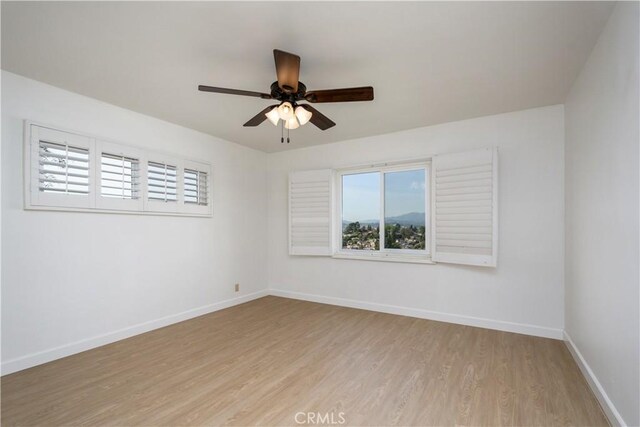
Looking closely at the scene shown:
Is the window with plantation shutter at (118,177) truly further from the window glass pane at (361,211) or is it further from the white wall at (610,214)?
the white wall at (610,214)

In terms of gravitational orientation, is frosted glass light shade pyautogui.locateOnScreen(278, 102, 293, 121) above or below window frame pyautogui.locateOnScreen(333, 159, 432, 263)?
above

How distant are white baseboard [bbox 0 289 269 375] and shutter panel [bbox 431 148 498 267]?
10.2 feet

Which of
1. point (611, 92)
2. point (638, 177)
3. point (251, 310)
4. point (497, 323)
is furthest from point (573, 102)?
point (251, 310)

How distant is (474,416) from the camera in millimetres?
1926

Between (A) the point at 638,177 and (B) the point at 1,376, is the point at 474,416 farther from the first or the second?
(B) the point at 1,376

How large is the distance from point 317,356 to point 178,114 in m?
2.99

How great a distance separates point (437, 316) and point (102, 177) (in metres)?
4.07

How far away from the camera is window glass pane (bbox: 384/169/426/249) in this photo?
407 centimetres

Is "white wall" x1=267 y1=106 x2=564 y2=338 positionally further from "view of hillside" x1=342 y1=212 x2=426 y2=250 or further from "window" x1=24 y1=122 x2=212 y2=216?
"window" x1=24 y1=122 x2=212 y2=216

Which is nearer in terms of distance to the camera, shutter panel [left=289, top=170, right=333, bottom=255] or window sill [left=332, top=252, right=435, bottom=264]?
window sill [left=332, top=252, right=435, bottom=264]

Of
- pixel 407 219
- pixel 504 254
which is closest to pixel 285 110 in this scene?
pixel 407 219

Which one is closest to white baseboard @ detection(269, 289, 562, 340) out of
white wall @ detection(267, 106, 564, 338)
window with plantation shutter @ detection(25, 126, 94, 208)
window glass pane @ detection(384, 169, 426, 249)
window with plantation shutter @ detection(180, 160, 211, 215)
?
white wall @ detection(267, 106, 564, 338)

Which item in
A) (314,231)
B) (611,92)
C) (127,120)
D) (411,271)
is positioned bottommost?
(411,271)

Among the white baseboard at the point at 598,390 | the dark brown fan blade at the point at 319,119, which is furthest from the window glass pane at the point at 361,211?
the white baseboard at the point at 598,390
